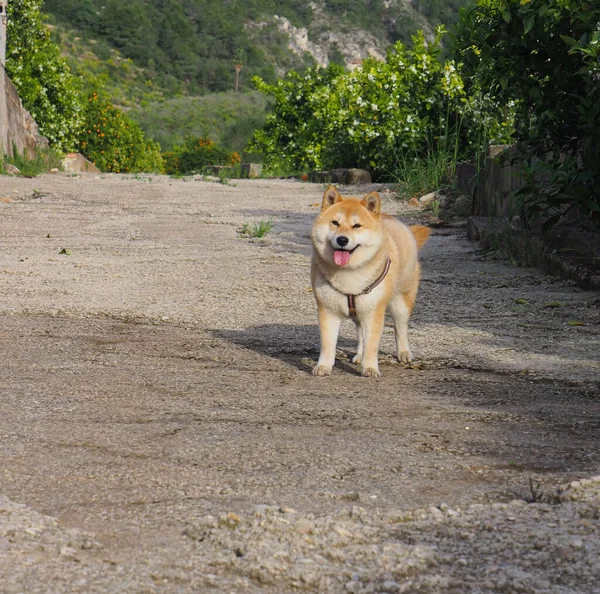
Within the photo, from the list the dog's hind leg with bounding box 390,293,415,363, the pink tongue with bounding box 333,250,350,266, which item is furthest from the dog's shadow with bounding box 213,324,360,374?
the pink tongue with bounding box 333,250,350,266

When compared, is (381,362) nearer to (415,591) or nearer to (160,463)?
(160,463)

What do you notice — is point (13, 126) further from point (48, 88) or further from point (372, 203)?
point (372, 203)

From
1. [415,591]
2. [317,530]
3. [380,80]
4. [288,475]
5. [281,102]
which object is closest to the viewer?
[415,591]

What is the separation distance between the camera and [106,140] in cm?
2911

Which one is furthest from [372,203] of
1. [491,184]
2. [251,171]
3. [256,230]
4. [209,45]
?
[209,45]

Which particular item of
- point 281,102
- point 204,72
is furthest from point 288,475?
point 204,72

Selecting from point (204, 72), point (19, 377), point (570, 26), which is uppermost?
point (204, 72)

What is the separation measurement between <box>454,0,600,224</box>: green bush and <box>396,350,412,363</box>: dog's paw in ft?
7.52

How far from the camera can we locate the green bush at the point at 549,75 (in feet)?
21.8

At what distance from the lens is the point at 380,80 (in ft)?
60.8

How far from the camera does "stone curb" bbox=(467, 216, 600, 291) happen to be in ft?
22.3

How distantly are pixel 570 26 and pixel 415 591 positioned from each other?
566 centimetres

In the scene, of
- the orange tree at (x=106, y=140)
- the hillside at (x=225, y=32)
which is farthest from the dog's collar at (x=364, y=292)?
the hillside at (x=225, y=32)

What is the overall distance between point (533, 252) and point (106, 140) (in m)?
23.1
